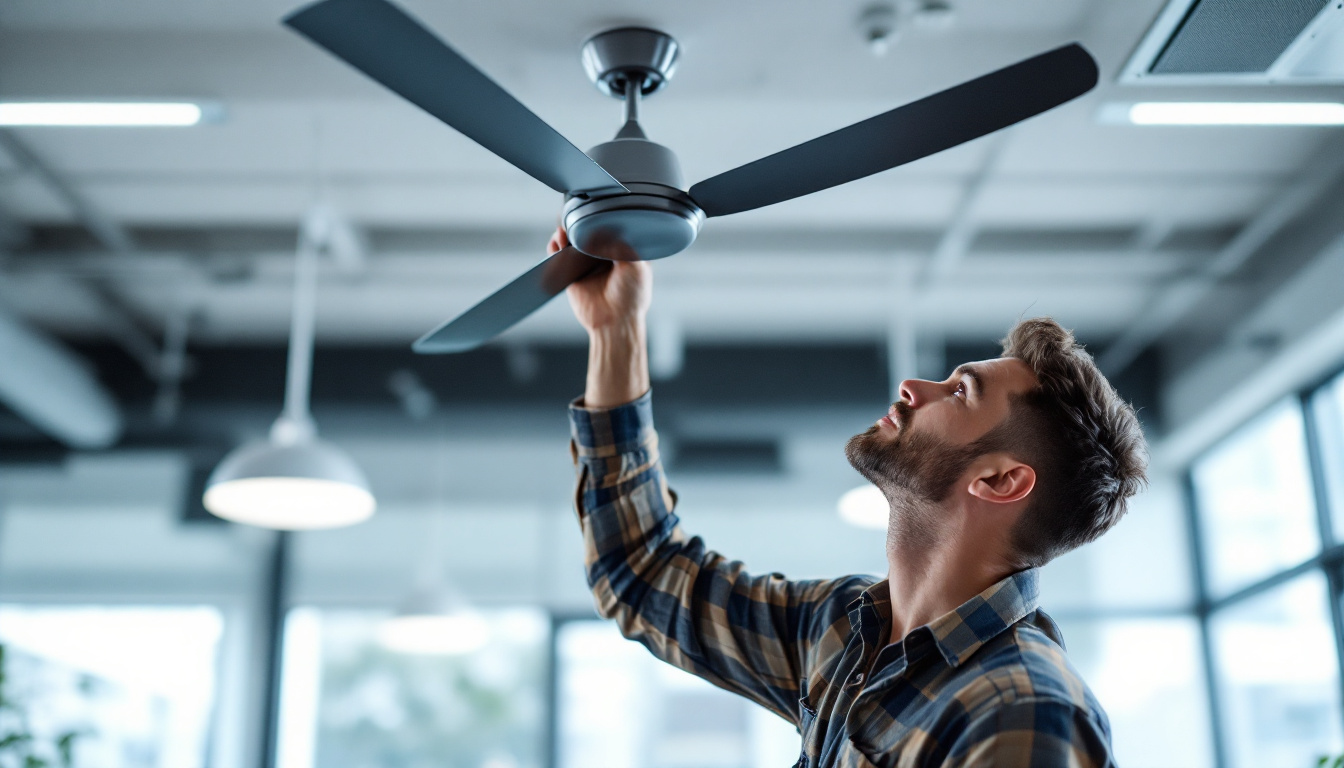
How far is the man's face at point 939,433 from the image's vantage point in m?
1.54

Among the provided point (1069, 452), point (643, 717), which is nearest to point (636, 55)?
point (1069, 452)

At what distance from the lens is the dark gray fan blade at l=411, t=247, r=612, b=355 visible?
5.34ft

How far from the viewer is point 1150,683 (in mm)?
5020

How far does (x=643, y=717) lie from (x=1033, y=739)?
408 cm

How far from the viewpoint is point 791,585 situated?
1.66m

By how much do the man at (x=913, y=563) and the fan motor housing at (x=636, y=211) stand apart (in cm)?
10

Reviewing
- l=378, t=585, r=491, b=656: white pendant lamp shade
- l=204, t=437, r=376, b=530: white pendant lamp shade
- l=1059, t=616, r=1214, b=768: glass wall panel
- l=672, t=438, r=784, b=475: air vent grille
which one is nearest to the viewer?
l=204, t=437, r=376, b=530: white pendant lamp shade

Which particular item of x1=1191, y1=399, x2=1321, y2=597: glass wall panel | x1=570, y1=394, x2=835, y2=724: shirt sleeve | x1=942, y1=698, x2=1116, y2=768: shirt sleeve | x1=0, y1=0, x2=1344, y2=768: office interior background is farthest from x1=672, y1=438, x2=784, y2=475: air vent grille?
x1=942, y1=698, x2=1116, y2=768: shirt sleeve

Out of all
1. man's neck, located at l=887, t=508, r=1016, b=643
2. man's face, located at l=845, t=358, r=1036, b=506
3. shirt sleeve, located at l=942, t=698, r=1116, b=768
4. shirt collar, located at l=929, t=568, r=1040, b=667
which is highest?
man's face, located at l=845, t=358, r=1036, b=506

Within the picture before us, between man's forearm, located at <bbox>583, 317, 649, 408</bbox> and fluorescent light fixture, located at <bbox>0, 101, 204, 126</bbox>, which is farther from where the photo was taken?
fluorescent light fixture, located at <bbox>0, 101, 204, 126</bbox>

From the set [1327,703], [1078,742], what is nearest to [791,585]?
[1078,742]

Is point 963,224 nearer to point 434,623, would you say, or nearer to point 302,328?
point 302,328

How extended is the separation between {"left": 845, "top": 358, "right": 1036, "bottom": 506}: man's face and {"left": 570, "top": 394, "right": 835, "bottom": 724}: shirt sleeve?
196mm

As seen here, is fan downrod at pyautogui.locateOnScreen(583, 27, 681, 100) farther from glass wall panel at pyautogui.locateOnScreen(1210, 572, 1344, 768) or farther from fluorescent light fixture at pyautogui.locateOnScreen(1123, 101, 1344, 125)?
glass wall panel at pyautogui.locateOnScreen(1210, 572, 1344, 768)
